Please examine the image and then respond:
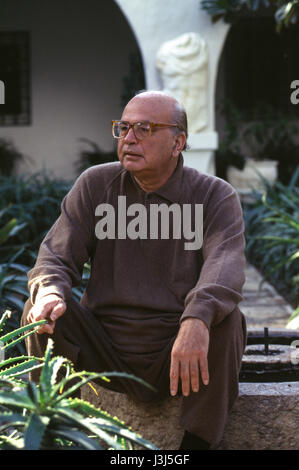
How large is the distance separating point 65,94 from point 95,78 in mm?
470

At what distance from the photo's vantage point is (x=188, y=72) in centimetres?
701

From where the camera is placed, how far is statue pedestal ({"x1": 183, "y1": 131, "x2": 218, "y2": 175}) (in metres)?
7.22

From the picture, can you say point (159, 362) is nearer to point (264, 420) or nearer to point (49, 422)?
point (264, 420)

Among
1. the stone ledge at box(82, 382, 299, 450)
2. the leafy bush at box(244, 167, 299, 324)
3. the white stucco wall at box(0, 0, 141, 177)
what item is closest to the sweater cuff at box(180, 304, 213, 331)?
the stone ledge at box(82, 382, 299, 450)

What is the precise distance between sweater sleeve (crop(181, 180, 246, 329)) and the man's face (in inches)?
8.8

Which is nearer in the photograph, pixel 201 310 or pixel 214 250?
pixel 201 310

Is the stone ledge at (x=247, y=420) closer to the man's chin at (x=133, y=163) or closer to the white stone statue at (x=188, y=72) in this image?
the man's chin at (x=133, y=163)

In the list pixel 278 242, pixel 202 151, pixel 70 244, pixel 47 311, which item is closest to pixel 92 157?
pixel 202 151

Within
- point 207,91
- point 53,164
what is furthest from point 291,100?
point 53,164

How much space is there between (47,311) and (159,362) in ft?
1.26

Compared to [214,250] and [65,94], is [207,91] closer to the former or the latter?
[65,94]

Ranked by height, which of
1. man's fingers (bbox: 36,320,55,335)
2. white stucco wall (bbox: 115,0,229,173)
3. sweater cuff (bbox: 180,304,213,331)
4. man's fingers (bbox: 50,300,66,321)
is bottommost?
man's fingers (bbox: 36,320,55,335)

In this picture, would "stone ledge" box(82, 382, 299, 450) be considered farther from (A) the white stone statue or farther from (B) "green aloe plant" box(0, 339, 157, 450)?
(A) the white stone statue

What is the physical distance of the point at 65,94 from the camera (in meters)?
9.88
